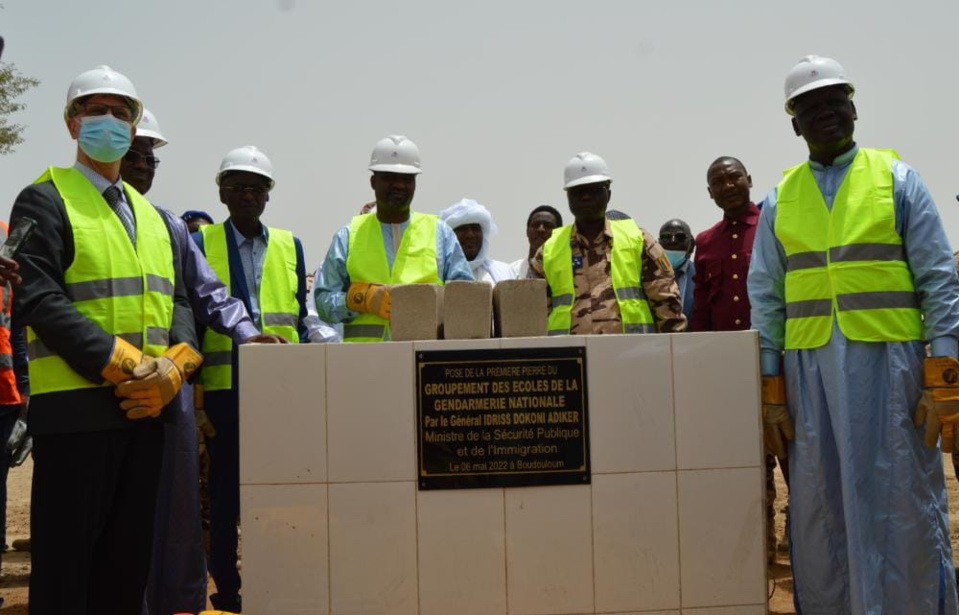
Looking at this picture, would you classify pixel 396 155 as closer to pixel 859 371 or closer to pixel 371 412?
pixel 371 412

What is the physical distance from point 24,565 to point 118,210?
200 inches

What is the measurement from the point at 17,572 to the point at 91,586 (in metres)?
4.38

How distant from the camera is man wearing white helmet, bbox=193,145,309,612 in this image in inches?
237

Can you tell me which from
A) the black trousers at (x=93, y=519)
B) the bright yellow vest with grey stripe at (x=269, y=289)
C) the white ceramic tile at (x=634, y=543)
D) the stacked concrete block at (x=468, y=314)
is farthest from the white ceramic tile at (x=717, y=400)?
the bright yellow vest with grey stripe at (x=269, y=289)

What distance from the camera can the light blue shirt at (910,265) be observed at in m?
4.67

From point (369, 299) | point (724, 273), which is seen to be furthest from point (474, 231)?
point (369, 299)

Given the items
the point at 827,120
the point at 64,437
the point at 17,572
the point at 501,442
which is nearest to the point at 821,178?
the point at 827,120

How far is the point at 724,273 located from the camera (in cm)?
725

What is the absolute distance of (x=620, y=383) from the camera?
4.65 m

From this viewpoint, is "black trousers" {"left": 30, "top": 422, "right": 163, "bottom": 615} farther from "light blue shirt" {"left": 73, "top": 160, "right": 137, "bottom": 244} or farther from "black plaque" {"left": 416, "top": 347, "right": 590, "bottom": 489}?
"black plaque" {"left": 416, "top": 347, "right": 590, "bottom": 489}

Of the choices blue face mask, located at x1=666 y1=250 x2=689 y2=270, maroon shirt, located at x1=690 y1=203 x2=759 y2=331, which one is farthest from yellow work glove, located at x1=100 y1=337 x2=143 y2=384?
blue face mask, located at x1=666 y1=250 x2=689 y2=270

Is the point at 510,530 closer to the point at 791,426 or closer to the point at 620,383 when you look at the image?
the point at 620,383

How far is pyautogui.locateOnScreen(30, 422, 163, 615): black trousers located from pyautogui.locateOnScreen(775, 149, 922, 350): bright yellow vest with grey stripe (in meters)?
3.04

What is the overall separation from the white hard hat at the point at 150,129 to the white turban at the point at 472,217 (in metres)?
2.93
